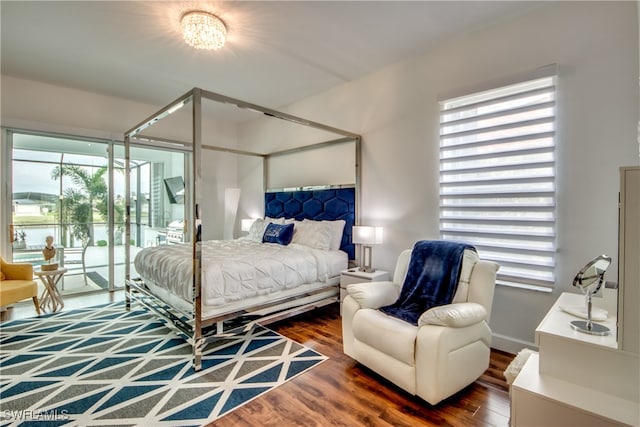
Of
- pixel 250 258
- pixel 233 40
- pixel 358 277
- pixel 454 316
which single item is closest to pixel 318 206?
pixel 358 277

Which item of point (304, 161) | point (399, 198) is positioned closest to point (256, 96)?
point (304, 161)

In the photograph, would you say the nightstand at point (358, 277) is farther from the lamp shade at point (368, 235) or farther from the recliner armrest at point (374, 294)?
the recliner armrest at point (374, 294)

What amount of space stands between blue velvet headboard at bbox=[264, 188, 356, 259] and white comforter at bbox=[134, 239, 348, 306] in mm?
396

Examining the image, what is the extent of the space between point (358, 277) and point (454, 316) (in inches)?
56.7

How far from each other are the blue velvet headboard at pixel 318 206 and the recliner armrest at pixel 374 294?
124cm

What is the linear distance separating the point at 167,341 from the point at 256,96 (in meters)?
3.44

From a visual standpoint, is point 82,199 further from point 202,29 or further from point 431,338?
point 431,338

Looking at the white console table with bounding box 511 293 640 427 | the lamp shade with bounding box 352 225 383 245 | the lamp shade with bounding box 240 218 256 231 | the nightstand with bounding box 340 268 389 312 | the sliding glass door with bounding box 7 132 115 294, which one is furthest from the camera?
the lamp shade with bounding box 240 218 256 231

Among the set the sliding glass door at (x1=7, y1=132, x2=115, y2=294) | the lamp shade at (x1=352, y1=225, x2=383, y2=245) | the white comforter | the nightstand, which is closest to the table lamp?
the lamp shade at (x1=352, y1=225, x2=383, y2=245)

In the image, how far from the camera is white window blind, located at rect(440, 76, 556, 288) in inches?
95.4

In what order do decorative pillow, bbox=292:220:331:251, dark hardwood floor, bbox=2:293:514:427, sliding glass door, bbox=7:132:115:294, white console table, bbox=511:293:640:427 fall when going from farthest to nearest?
sliding glass door, bbox=7:132:115:294 → decorative pillow, bbox=292:220:331:251 → dark hardwood floor, bbox=2:293:514:427 → white console table, bbox=511:293:640:427

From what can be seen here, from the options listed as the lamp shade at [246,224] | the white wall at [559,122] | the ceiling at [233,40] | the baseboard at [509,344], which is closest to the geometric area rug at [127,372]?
the baseboard at [509,344]

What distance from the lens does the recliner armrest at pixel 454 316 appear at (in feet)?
6.05

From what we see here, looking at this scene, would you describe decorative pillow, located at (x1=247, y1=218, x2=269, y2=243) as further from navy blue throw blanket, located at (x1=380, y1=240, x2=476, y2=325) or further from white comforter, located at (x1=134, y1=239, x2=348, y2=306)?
navy blue throw blanket, located at (x1=380, y1=240, x2=476, y2=325)
